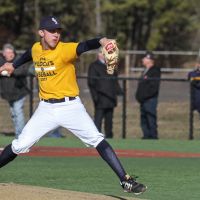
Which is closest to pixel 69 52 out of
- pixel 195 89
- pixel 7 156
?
pixel 7 156

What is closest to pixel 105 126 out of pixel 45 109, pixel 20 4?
pixel 45 109

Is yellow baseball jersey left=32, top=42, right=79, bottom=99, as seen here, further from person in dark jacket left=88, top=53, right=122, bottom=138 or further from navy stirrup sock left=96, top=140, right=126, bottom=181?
person in dark jacket left=88, top=53, right=122, bottom=138

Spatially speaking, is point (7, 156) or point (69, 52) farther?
point (7, 156)

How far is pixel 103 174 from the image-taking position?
11.5m

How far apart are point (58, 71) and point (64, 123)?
59 centimetres

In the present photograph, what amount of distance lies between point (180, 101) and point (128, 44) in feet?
88.0

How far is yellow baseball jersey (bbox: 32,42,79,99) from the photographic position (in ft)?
29.5

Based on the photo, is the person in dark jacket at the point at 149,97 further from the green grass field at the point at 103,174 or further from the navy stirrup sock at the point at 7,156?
the navy stirrup sock at the point at 7,156

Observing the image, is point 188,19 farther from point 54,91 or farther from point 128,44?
point 54,91

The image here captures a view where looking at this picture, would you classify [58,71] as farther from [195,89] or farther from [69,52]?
[195,89]

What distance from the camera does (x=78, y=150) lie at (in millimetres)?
14484

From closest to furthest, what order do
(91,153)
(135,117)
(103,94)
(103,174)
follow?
1. (103,174)
2. (91,153)
3. (103,94)
4. (135,117)

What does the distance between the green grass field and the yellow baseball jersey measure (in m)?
1.49

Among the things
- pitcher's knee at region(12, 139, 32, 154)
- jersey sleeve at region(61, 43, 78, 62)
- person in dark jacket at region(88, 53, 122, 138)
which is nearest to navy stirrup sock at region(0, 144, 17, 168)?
pitcher's knee at region(12, 139, 32, 154)
